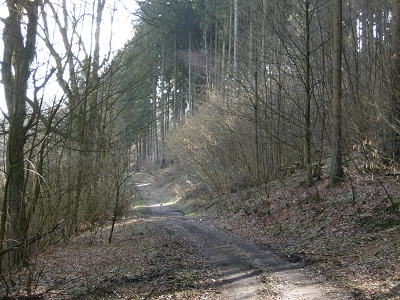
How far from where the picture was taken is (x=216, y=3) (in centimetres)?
3569

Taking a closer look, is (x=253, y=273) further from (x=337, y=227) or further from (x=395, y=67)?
(x=395, y=67)

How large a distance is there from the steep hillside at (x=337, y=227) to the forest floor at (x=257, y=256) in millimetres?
30

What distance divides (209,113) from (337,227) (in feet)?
48.7

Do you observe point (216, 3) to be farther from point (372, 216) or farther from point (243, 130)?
point (372, 216)

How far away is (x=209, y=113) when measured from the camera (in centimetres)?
2572

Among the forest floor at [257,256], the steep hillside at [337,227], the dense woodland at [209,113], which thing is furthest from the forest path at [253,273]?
the dense woodland at [209,113]

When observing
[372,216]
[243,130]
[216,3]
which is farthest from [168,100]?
[372,216]

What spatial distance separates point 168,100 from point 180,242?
37.1 m

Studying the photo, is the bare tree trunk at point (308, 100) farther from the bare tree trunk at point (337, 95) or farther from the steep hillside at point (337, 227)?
the bare tree trunk at point (337, 95)

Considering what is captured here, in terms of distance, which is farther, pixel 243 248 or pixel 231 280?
pixel 243 248

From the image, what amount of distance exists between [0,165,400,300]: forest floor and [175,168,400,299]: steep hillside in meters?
0.03

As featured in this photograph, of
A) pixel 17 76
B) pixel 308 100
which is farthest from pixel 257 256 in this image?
pixel 308 100

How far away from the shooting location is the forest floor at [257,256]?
25.3 ft

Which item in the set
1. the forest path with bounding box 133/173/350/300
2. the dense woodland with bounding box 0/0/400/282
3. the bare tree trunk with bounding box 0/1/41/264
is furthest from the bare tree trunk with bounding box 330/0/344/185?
the bare tree trunk with bounding box 0/1/41/264
